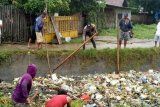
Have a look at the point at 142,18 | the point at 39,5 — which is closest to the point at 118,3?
the point at 142,18

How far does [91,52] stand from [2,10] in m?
6.28

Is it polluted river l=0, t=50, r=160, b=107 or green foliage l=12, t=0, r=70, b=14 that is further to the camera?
green foliage l=12, t=0, r=70, b=14

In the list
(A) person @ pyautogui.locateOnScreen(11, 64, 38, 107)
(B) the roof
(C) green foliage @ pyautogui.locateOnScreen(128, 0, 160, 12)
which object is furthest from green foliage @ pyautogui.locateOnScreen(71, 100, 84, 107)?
(C) green foliage @ pyautogui.locateOnScreen(128, 0, 160, 12)

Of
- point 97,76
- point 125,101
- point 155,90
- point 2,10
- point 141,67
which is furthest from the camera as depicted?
point 2,10

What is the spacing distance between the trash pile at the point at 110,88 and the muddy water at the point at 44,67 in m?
0.37

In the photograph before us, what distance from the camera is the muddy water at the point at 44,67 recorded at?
1764 cm

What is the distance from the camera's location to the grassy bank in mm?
18266

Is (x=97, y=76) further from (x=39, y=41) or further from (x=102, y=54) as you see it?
(x=39, y=41)

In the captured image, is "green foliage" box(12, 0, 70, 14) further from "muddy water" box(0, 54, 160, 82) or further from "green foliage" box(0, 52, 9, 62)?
"green foliage" box(0, 52, 9, 62)

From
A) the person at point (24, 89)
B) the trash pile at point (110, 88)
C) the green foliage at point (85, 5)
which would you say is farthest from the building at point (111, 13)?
the person at point (24, 89)

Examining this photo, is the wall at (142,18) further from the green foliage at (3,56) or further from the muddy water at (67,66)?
the green foliage at (3,56)

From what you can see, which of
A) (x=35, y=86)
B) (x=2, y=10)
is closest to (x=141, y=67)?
(x=35, y=86)

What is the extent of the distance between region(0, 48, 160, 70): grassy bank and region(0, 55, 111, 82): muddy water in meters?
0.13

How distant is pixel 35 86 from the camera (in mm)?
15859
